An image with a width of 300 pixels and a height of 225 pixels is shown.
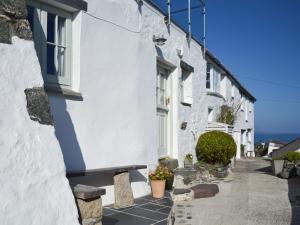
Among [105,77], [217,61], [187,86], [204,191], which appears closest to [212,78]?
[217,61]

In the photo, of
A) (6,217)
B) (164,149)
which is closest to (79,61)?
(6,217)

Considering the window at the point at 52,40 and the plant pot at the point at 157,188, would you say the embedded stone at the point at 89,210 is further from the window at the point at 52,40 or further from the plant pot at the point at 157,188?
the plant pot at the point at 157,188

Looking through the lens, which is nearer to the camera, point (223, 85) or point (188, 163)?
point (188, 163)

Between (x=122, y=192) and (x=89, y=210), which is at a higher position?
(x=89, y=210)

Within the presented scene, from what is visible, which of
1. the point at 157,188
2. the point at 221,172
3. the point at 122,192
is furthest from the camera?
the point at 221,172

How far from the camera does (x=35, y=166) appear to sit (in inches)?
124

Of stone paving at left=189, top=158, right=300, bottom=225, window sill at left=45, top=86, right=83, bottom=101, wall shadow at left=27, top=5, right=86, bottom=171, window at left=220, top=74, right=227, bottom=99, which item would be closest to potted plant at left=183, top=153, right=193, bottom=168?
stone paving at left=189, top=158, right=300, bottom=225

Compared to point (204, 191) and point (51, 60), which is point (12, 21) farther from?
point (204, 191)

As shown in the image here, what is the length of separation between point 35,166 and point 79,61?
288 centimetres

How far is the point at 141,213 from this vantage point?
553 centimetres

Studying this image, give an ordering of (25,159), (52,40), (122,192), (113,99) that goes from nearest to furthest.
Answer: (25,159) < (52,40) < (122,192) < (113,99)

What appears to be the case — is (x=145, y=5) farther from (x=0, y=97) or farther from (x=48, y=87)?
(x=0, y=97)

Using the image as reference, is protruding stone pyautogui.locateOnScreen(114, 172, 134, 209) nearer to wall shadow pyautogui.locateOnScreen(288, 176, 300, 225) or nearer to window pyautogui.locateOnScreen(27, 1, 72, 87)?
window pyautogui.locateOnScreen(27, 1, 72, 87)

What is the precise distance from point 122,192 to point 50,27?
10.0ft
